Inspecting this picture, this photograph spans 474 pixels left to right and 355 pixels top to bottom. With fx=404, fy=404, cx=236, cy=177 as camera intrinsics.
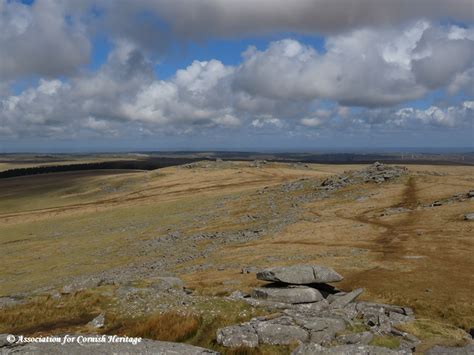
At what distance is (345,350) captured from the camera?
18812 millimetres

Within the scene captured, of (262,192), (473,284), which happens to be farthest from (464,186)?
(473,284)

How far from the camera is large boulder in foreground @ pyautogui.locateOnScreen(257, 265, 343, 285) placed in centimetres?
3019

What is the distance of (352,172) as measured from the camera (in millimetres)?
116750

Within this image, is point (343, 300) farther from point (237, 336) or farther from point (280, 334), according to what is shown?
point (237, 336)

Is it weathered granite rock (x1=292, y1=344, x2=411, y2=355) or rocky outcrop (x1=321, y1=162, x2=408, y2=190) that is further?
rocky outcrop (x1=321, y1=162, x2=408, y2=190)

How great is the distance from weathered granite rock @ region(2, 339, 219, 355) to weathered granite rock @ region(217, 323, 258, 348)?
2634 mm

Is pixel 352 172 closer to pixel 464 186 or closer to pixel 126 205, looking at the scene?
pixel 464 186

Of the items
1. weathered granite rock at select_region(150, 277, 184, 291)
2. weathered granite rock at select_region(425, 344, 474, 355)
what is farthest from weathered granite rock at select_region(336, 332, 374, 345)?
weathered granite rock at select_region(150, 277, 184, 291)

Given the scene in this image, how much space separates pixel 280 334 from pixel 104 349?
28.9ft

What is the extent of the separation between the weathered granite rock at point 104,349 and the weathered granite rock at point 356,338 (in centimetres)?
741

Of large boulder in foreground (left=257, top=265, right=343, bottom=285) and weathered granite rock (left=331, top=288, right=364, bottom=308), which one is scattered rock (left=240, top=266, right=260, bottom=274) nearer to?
large boulder in foreground (left=257, top=265, right=343, bottom=285)

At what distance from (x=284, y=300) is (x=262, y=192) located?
8846 centimetres

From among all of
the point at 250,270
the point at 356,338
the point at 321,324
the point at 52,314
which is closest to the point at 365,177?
the point at 250,270

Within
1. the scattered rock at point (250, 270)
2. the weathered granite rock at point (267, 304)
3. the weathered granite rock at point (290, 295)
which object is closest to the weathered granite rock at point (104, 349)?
the weathered granite rock at point (267, 304)
